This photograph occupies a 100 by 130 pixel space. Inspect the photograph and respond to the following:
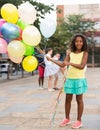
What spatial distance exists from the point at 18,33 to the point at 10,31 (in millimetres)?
184

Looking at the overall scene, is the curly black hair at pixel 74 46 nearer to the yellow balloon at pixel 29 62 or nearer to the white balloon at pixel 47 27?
the white balloon at pixel 47 27

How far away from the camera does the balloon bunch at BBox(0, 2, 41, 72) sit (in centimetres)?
658

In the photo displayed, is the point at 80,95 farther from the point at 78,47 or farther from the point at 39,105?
the point at 39,105

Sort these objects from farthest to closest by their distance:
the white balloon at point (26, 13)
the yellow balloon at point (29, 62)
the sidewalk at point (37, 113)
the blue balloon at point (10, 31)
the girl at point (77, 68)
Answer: the sidewalk at point (37, 113) → the girl at point (77, 68) → the yellow balloon at point (29, 62) → the white balloon at point (26, 13) → the blue balloon at point (10, 31)

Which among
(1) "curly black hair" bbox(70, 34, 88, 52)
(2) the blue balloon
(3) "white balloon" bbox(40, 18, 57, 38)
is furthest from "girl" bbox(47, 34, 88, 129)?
(2) the blue balloon

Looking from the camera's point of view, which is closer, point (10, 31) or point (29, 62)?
point (10, 31)

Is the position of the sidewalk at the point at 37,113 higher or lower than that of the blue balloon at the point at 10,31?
lower

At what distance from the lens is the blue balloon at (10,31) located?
21.4 feet

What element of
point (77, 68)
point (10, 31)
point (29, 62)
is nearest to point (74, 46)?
point (77, 68)

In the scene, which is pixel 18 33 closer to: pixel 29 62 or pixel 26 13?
pixel 26 13

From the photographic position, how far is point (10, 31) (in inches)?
256

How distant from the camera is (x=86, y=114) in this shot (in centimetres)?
870

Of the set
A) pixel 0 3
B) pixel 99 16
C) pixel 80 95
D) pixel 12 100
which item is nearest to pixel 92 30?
pixel 99 16

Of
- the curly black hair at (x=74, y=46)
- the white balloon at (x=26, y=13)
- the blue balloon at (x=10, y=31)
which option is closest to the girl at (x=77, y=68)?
the curly black hair at (x=74, y=46)
